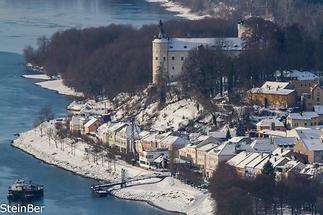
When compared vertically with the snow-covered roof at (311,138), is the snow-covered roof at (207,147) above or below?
below

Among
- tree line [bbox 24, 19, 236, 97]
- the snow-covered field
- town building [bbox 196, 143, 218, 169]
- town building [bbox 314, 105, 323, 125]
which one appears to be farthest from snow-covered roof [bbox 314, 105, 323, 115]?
tree line [bbox 24, 19, 236, 97]

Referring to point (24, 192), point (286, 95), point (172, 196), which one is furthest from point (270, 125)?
point (24, 192)

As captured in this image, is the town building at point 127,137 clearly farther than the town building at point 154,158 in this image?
Yes

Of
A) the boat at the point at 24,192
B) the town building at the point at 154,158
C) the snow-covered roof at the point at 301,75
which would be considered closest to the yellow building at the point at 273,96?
the snow-covered roof at the point at 301,75

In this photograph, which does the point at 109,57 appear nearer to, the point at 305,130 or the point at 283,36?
the point at 283,36

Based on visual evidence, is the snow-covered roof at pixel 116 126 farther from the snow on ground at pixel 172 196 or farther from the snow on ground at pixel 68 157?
the snow on ground at pixel 172 196

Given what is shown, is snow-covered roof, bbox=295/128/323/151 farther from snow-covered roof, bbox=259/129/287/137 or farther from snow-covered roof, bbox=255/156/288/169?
snow-covered roof, bbox=255/156/288/169

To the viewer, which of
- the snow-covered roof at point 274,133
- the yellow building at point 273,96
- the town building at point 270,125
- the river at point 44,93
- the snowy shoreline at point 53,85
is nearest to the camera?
the river at point 44,93
